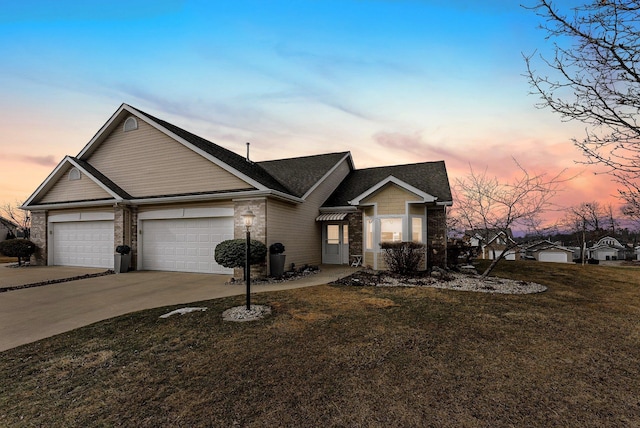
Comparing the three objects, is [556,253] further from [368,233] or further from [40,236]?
[40,236]

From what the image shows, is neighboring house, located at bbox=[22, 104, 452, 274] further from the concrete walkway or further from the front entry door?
the concrete walkway

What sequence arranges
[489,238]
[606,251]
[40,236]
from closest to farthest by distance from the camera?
[40,236] < [489,238] < [606,251]

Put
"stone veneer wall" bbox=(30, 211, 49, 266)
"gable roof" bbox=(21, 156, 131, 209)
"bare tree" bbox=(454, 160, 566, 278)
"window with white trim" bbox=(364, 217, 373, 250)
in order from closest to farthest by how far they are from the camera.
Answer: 1. "bare tree" bbox=(454, 160, 566, 278)
2. "gable roof" bbox=(21, 156, 131, 209)
3. "window with white trim" bbox=(364, 217, 373, 250)
4. "stone veneer wall" bbox=(30, 211, 49, 266)

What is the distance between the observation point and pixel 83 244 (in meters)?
14.9

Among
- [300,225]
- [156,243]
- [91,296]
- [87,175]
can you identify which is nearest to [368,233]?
[300,225]

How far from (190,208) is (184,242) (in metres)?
1.66

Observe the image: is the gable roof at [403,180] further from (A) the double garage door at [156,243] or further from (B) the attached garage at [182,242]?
(A) the double garage door at [156,243]

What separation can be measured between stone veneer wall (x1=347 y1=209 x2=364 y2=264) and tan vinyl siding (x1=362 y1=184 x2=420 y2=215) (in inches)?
78.8

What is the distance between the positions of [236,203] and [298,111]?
776 cm

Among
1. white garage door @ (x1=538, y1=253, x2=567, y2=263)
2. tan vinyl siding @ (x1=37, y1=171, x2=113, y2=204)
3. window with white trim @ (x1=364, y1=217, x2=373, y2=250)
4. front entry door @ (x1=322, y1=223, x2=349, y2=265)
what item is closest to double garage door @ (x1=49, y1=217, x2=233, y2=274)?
tan vinyl siding @ (x1=37, y1=171, x2=113, y2=204)

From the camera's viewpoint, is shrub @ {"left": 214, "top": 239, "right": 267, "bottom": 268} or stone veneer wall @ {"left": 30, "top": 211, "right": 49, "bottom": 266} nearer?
shrub @ {"left": 214, "top": 239, "right": 267, "bottom": 268}

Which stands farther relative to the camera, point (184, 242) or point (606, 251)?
point (606, 251)

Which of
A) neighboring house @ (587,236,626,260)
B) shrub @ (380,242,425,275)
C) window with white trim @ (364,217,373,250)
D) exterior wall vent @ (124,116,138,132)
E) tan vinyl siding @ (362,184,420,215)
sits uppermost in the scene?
exterior wall vent @ (124,116,138,132)

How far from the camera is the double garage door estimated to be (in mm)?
12539
